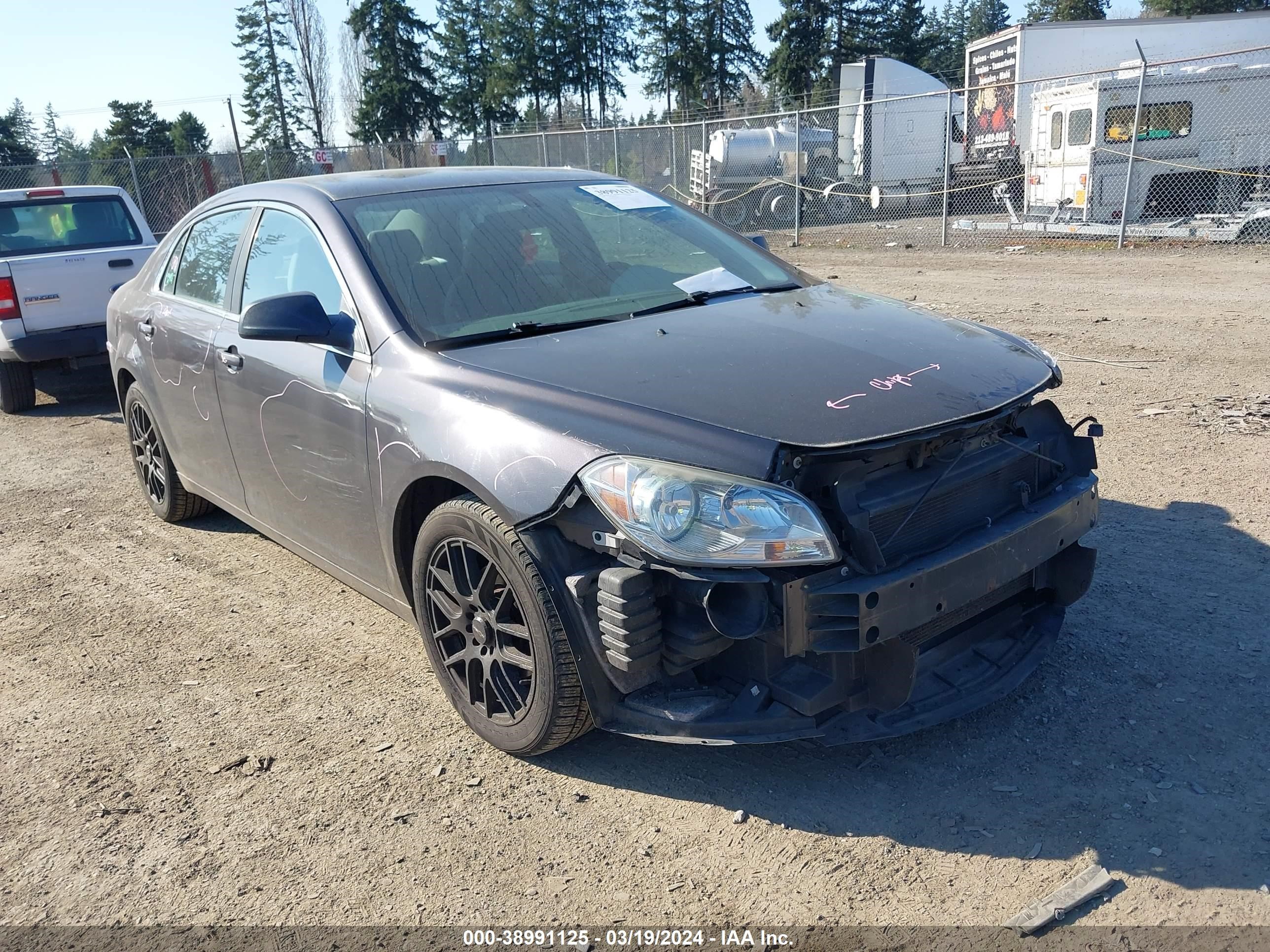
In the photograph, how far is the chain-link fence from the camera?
1653 centimetres

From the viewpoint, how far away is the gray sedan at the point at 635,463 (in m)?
2.62

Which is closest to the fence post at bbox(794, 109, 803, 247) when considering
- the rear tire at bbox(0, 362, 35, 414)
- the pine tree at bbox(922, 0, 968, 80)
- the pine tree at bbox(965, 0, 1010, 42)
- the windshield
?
the rear tire at bbox(0, 362, 35, 414)

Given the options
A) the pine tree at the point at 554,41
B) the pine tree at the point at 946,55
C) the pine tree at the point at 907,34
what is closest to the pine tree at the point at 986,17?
the pine tree at the point at 946,55

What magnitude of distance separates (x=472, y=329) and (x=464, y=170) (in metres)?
1.26

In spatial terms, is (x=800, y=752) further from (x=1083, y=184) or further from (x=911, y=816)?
(x=1083, y=184)

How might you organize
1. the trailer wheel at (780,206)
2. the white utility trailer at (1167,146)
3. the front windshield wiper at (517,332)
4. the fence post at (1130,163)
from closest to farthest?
the front windshield wiper at (517,332) < the fence post at (1130,163) < the white utility trailer at (1167,146) < the trailer wheel at (780,206)

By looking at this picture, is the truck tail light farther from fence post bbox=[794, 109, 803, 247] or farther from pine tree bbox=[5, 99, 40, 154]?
pine tree bbox=[5, 99, 40, 154]

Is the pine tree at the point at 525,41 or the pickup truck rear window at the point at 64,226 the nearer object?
the pickup truck rear window at the point at 64,226

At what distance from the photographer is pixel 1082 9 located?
6269 centimetres

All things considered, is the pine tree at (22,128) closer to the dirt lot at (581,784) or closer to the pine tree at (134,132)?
the pine tree at (134,132)

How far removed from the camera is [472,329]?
3420mm

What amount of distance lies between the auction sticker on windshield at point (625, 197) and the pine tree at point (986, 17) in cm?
9744

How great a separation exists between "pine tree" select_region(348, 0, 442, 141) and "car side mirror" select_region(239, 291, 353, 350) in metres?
56.9

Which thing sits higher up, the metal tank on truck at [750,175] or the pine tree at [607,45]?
the pine tree at [607,45]
